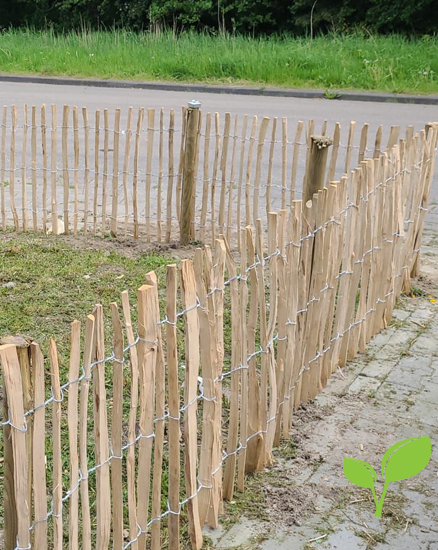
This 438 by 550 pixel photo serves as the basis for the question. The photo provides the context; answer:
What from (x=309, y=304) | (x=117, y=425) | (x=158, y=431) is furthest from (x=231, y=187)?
(x=117, y=425)

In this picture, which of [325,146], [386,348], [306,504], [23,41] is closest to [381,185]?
[325,146]

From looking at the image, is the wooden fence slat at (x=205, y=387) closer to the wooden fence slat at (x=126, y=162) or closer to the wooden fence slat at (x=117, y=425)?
the wooden fence slat at (x=117, y=425)

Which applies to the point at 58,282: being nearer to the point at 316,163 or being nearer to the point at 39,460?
the point at 316,163

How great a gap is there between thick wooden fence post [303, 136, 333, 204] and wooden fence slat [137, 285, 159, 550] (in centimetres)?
246

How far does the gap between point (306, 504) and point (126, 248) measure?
3.65 m

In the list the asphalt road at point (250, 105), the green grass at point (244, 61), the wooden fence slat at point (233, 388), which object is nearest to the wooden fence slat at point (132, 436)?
the wooden fence slat at point (233, 388)

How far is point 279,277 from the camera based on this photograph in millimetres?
3881

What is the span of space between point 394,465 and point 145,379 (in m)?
1.45

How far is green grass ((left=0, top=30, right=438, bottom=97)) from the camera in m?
14.9

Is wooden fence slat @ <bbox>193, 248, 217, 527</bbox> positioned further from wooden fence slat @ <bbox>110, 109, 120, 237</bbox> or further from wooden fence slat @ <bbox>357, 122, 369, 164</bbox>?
wooden fence slat @ <bbox>110, 109, 120, 237</bbox>

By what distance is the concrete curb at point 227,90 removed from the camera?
1389 cm

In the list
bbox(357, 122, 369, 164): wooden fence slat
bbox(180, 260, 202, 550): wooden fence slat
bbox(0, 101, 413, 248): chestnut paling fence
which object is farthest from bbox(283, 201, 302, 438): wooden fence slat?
bbox(357, 122, 369, 164): wooden fence slat

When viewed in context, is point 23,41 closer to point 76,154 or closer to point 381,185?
point 76,154

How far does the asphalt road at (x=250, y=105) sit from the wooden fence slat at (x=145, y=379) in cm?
800
